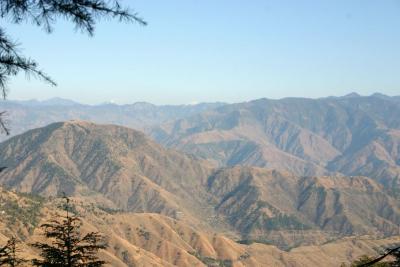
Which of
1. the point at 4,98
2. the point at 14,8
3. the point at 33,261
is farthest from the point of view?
the point at 33,261

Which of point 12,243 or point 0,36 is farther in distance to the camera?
point 12,243

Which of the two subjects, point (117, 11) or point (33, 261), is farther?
point (33, 261)

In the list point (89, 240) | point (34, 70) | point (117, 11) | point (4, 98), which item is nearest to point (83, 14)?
point (117, 11)

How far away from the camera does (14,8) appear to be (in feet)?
49.4

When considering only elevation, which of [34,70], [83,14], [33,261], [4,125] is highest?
[83,14]

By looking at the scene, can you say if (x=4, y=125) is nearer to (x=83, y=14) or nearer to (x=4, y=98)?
(x=4, y=98)

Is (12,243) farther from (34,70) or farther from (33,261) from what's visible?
(34,70)

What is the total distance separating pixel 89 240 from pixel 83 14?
13162mm

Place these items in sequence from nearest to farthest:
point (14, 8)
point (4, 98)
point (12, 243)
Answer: point (14, 8), point (4, 98), point (12, 243)

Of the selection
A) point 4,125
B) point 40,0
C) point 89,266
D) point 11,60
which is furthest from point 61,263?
point 40,0

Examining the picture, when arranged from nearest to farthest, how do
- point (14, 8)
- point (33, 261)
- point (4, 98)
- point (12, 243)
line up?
point (14, 8) → point (4, 98) → point (12, 243) → point (33, 261)

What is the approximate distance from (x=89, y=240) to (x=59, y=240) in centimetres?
158

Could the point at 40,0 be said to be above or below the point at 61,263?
above

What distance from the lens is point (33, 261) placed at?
23.9 metres
